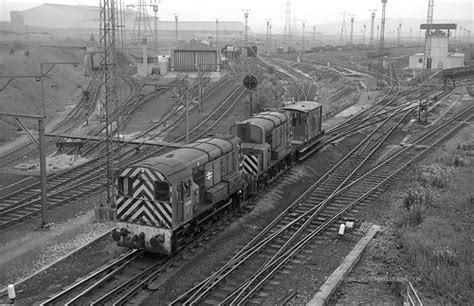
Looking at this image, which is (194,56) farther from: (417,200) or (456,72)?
(417,200)

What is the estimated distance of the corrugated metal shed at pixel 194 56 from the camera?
245ft

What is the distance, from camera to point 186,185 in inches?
643

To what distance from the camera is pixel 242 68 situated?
82.7m

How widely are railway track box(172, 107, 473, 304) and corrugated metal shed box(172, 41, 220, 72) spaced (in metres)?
44.6

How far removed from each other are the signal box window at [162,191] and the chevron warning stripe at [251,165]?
7.72 m

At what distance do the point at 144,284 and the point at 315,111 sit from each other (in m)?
19.6

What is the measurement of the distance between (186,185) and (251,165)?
22.7 feet

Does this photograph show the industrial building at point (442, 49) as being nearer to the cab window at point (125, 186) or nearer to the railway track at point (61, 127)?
the railway track at point (61, 127)

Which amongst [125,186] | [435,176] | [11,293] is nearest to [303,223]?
[125,186]

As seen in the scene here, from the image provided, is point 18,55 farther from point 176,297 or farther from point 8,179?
point 176,297

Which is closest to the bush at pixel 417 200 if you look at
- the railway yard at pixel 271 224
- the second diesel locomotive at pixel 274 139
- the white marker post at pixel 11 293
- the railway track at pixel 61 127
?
the railway yard at pixel 271 224

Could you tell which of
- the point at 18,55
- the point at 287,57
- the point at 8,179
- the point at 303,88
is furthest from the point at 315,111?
the point at 287,57

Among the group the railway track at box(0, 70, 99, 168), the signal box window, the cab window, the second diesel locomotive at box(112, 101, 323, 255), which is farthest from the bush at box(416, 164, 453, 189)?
the railway track at box(0, 70, 99, 168)

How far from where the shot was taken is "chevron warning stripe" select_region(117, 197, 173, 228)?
51.0 feet
